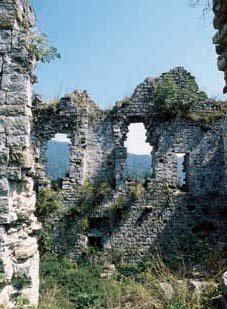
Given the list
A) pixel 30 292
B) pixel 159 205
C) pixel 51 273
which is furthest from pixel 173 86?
pixel 30 292

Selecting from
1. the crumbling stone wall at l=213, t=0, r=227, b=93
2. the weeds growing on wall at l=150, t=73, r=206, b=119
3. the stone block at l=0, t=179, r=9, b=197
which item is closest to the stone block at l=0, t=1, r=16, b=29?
the stone block at l=0, t=179, r=9, b=197

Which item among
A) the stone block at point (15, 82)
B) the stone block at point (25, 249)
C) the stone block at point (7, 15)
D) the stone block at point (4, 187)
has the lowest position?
the stone block at point (25, 249)

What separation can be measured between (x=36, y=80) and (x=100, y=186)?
816 cm

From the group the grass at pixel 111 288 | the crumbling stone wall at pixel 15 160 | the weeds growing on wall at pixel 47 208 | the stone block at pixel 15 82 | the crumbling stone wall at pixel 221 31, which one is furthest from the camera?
the weeds growing on wall at pixel 47 208

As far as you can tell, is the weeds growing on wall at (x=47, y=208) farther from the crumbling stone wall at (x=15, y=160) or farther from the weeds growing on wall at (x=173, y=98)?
the crumbling stone wall at (x=15, y=160)

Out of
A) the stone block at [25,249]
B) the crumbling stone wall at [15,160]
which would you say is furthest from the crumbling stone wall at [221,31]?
the stone block at [25,249]

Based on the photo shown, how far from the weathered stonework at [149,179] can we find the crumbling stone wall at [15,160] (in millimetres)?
8036

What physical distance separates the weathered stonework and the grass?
3.49 feet

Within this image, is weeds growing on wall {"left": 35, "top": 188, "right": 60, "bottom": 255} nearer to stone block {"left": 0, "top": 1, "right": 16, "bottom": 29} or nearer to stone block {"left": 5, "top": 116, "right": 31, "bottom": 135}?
stone block {"left": 5, "top": 116, "right": 31, "bottom": 135}

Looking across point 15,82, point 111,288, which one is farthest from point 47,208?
point 15,82

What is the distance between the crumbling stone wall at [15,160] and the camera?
510cm

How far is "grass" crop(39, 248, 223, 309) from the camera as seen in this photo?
6.18 metres

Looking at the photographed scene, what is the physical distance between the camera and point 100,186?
545 inches

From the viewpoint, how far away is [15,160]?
5.30 meters
